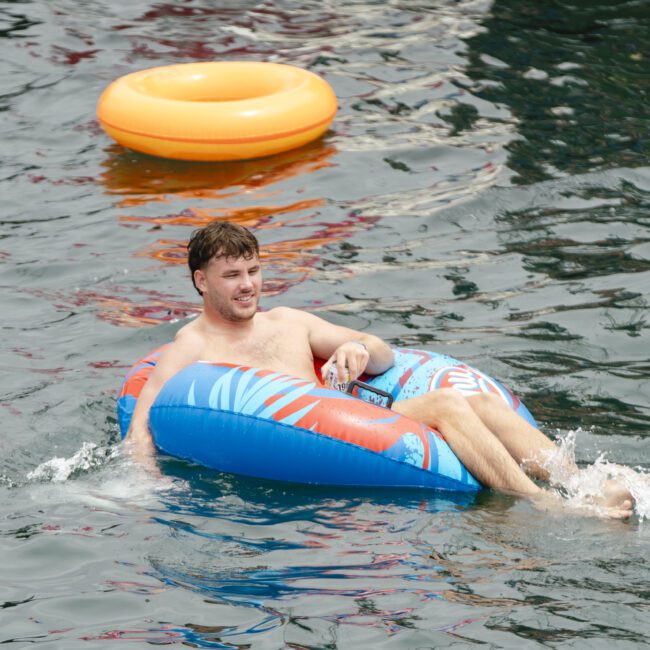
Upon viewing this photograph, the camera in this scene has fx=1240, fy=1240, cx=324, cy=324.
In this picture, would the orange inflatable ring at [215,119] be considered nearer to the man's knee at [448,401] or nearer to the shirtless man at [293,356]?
the shirtless man at [293,356]

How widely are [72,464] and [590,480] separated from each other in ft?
8.60

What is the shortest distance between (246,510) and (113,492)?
68 centimetres

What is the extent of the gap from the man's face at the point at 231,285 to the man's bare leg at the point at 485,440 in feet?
3.31

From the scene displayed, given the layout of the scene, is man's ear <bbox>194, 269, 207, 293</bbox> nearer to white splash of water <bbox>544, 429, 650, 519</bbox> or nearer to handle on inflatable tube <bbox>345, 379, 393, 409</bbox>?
handle on inflatable tube <bbox>345, 379, 393, 409</bbox>

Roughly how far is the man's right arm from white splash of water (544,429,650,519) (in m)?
1.89

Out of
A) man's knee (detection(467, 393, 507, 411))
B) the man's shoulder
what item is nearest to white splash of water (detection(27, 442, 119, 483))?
the man's shoulder

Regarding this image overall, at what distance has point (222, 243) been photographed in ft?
20.5

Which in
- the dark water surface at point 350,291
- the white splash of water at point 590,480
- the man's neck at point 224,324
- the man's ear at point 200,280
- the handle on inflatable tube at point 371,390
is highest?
the man's ear at point 200,280

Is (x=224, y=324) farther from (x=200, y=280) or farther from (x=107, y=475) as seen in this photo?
(x=107, y=475)

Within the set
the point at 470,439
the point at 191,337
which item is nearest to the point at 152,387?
the point at 191,337

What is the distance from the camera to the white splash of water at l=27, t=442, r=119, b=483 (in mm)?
6297

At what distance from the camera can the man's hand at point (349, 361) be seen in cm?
622

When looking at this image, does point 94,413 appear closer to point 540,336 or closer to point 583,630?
point 540,336

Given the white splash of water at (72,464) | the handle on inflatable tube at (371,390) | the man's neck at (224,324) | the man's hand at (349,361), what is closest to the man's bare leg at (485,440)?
the handle on inflatable tube at (371,390)
